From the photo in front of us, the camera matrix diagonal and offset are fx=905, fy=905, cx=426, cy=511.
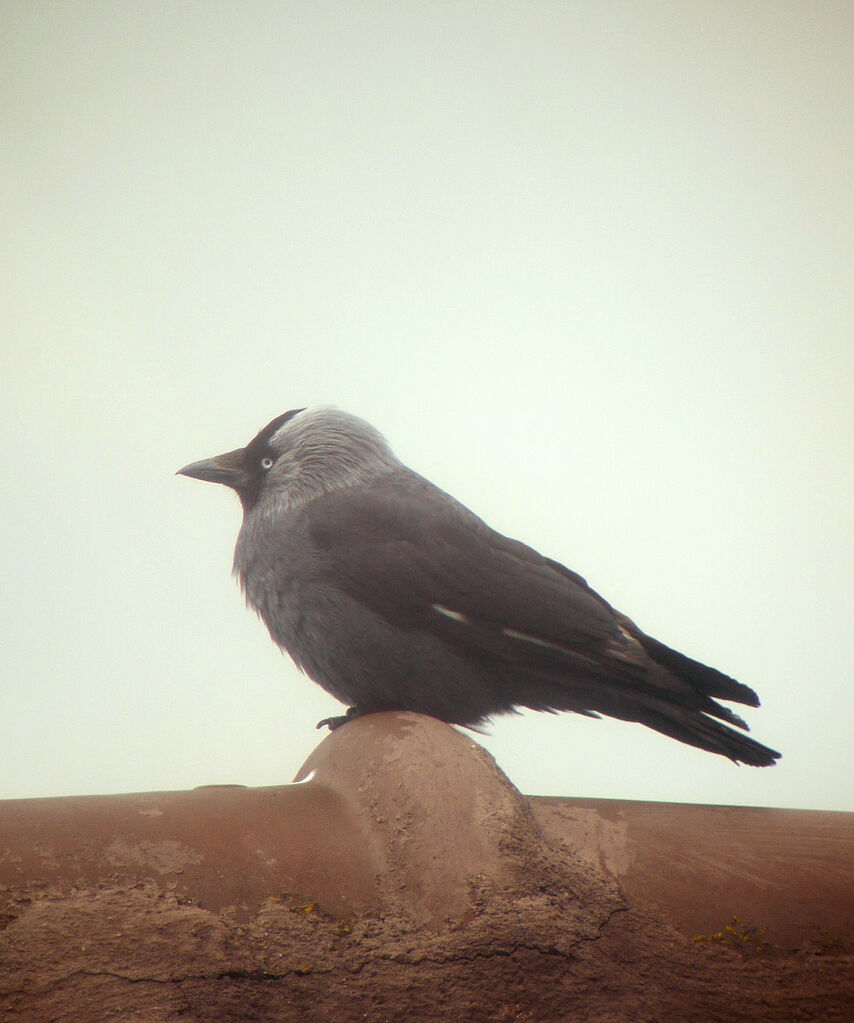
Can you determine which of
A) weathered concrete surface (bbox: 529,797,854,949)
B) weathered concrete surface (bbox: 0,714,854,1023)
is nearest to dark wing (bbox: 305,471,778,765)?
weathered concrete surface (bbox: 529,797,854,949)

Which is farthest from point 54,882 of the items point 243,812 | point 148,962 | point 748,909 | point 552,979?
point 748,909

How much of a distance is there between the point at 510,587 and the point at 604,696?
0.57m

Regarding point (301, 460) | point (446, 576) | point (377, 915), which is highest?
point (301, 460)

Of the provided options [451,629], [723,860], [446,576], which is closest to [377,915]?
[723,860]

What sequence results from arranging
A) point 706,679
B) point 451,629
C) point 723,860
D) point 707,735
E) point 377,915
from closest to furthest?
point 377,915 < point 723,860 < point 707,735 < point 706,679 < point 451,629

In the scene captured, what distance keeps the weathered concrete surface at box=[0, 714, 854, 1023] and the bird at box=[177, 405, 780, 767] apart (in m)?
0.90

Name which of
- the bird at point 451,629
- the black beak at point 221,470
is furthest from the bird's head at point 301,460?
the bird at point 451,629

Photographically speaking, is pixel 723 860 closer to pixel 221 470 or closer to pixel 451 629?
pixel 451 629

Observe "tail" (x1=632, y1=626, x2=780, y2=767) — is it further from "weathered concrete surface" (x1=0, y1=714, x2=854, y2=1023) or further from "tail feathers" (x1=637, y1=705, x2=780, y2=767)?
"weathered concrete surface" (x1=0, y1=714, x2=854, y2=1023)

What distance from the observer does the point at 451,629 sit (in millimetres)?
3609

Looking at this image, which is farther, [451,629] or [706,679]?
[451,629]

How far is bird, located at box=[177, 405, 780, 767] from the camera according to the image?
3453mm

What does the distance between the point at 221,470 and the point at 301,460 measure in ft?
1.41

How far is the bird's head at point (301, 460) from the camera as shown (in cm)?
421
